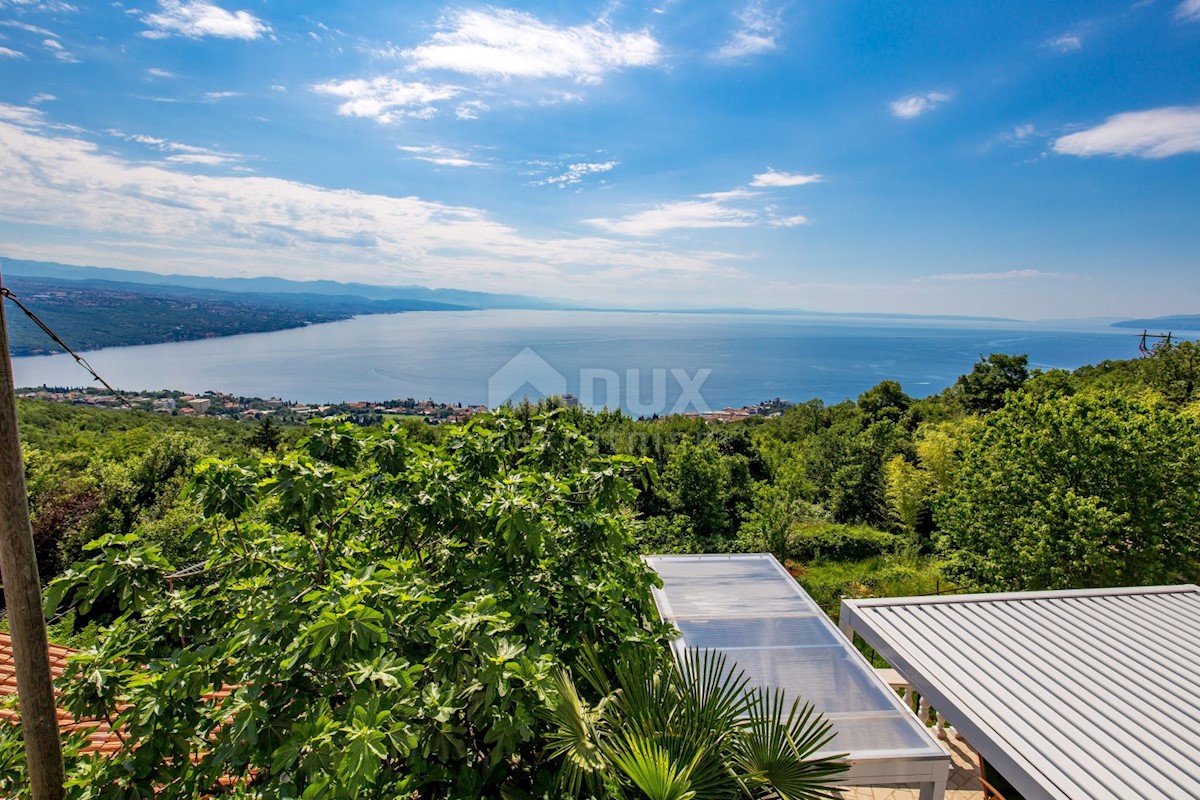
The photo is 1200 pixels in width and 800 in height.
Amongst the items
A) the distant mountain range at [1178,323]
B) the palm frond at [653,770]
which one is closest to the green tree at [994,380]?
the palm frond at [653,770]

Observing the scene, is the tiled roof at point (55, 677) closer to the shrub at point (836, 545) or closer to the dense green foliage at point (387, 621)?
the dense green foliage at point (387, 621)

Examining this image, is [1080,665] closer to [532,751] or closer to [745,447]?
[532,751]

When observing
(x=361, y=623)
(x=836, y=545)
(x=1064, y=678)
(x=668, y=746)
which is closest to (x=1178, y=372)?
(x=836, y=545)

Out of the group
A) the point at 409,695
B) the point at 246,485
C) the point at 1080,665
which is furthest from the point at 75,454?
the point at 1080,665

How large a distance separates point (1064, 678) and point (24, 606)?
7676mm

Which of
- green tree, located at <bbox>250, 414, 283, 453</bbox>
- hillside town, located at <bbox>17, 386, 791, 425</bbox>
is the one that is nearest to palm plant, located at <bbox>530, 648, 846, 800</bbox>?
hillside town, located at <bbox>17, 386, 791, 425</bbox>

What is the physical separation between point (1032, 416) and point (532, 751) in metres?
12.7

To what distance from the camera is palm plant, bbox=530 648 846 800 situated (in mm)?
2738

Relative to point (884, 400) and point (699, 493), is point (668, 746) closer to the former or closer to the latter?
point (699, 493)

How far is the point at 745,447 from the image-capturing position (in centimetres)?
2494

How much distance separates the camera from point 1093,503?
31.4 ft

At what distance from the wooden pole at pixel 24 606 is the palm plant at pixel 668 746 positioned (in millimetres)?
2414

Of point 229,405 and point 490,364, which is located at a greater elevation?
point 490,364

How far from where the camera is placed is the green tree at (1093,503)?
9656 millimetres
